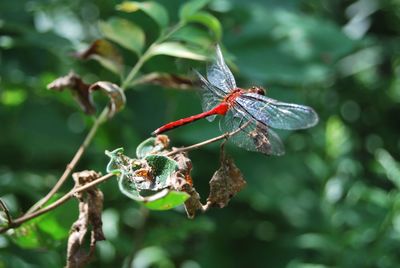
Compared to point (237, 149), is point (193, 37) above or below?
above

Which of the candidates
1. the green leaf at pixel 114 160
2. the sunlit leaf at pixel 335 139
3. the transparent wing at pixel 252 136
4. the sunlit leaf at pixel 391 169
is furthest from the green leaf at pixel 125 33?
the sunlit leaf at pixel 391 169

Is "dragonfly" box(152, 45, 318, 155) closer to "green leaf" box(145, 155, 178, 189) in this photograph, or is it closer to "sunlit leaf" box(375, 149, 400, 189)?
"green leaf" box(145, 155, 178, 189)

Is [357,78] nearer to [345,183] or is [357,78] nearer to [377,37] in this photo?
[377,37]

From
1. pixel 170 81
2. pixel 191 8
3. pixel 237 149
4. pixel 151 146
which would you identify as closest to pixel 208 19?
pixel 191 8

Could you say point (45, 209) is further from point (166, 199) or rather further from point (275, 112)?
point (275, 112)

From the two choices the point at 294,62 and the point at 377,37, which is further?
the point at 377,37

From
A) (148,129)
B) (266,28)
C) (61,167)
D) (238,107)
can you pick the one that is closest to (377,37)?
(266,28)
